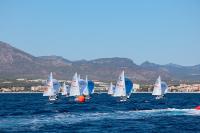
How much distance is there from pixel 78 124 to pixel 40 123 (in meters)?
7.03

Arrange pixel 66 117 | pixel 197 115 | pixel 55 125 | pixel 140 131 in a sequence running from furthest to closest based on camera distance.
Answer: pixel 197 115 → pixel 66 117 → pixel 55 125 → pixel 140 131

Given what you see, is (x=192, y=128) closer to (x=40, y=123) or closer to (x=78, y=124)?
(x=78, y=124)

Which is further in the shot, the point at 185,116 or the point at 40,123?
the point at 185,116

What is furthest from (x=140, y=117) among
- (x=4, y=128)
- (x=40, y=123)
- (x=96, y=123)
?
(x=4, y=128)

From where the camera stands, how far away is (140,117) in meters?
128

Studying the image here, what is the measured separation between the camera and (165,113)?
139000mm

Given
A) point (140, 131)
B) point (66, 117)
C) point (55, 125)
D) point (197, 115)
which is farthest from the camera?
point (197, 115)

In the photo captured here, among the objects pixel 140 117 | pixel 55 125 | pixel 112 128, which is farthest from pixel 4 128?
pixel 140 117

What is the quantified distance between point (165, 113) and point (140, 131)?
4044 cm

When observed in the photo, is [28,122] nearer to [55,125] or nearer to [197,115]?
[55,125]

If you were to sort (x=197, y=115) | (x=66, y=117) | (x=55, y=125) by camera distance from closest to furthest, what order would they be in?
(x=55, y=125) < (x=66, y=117) < (x=197, y=115)

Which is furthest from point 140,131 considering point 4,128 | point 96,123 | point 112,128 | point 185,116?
point 185,116

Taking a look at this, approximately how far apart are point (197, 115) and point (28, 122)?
41321 mm

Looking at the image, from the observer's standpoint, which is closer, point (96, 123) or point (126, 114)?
point (96, 123)
